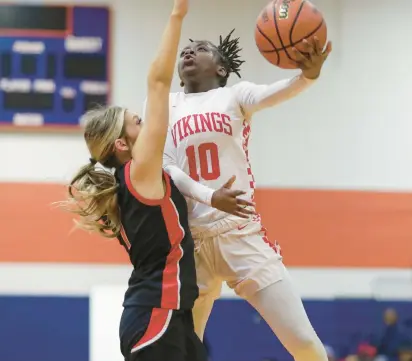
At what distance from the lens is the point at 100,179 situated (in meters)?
3.27

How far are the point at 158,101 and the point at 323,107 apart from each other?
4974mm

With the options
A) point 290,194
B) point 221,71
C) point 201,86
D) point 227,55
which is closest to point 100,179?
point 201,86

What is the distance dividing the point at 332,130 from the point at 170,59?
196 inches

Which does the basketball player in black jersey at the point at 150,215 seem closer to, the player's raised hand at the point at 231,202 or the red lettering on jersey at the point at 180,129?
the player's raised hand at the point at 231,202

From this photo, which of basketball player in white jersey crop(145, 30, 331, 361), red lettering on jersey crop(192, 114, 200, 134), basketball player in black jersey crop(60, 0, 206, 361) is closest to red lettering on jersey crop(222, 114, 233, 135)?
basketball player in white jersey crop(145, 30, 331, 361)

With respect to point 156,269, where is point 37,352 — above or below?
below

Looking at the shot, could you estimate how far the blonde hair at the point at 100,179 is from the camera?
3.25 m

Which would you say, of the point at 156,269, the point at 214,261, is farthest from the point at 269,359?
the point at 156,269

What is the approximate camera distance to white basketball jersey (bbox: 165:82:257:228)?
Result: 12.1ft

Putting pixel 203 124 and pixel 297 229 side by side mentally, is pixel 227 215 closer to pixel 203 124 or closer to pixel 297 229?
pixel 203 124

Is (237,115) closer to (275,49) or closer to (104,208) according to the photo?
(275,49)

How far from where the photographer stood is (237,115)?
3.76 metres

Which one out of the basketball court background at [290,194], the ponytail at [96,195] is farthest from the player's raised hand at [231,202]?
the basketball court background at [290,194]

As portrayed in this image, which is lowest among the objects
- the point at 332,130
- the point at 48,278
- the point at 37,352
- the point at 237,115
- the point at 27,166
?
the point at 37,352
